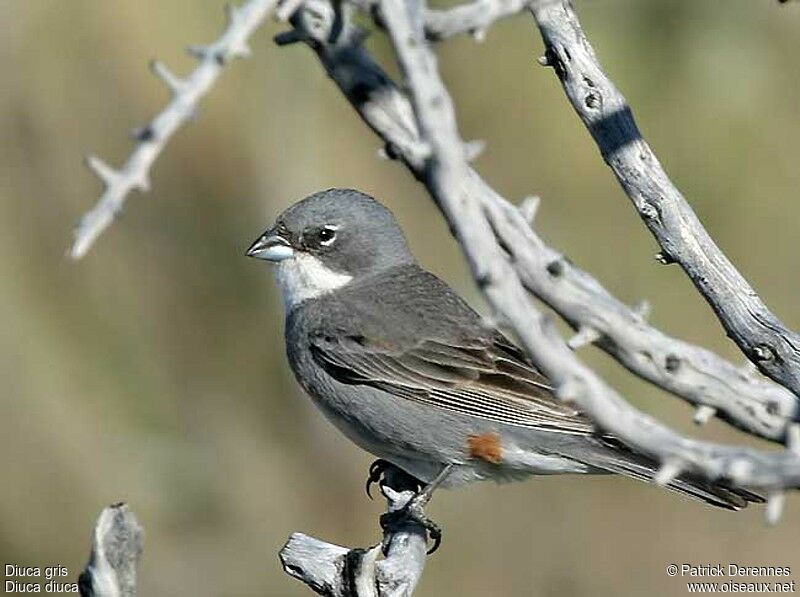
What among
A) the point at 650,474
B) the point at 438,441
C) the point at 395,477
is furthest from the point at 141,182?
the point at 395,477

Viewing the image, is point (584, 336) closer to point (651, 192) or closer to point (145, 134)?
point (145, 134)

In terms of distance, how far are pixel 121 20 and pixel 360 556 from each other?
674cm

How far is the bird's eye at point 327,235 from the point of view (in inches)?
250

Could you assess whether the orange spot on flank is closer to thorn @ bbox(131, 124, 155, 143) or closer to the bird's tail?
the bird's tail

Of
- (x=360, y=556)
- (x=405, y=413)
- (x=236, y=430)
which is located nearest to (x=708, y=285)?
(x=360, y=556)

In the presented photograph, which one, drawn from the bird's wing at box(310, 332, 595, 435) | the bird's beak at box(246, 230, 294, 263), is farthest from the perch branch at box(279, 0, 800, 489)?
the bird's beak at box(246, 230, 294, 263)

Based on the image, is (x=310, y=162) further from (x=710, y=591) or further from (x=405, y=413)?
(x=405, y=413)

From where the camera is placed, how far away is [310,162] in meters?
10.9

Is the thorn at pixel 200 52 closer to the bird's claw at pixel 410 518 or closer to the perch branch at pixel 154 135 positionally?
the perch branch at pixel 154 135

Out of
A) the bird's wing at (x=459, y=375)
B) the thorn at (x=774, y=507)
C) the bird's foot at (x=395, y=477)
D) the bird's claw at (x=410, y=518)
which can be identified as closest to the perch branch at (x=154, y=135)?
the thorn at (x=774, y=507)

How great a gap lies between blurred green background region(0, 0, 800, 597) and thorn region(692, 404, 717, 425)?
6214 mm

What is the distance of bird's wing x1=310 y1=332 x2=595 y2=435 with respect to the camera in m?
5.60

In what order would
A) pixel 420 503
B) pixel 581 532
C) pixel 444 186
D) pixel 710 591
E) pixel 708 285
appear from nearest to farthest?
1. pixel 444 186
2. pixel 708 285
3. pixel 420 503
4. pixel 710 591
5. pixel 581 532

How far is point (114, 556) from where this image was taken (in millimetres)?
3590
